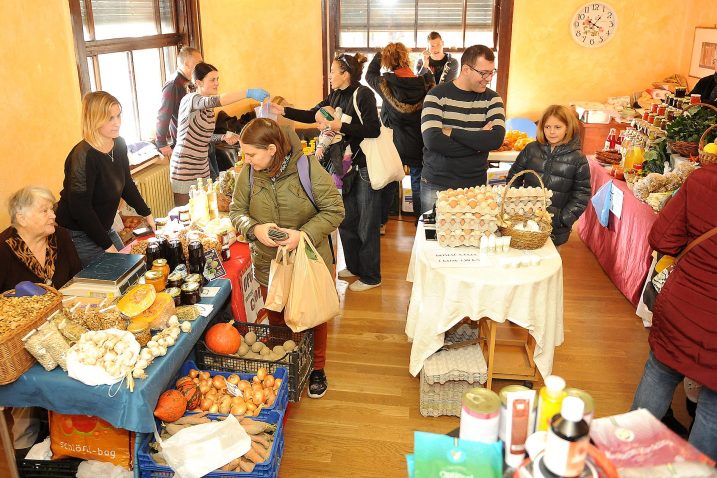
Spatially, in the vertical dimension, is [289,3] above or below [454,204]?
above

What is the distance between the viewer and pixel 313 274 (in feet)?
9.95

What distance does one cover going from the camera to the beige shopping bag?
3004 mm

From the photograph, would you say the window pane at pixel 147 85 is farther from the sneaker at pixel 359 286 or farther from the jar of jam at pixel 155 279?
the jar of jam at pixel 155 279

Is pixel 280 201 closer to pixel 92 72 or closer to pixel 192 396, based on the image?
pixel 192 396

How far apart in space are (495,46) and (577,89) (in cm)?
110

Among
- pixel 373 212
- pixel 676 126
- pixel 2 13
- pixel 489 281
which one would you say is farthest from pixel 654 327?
pixel 2 13

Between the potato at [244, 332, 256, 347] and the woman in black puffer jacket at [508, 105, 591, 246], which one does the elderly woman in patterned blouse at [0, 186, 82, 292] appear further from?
the woman in black puffer jacket at [508, 105, 591, 246]

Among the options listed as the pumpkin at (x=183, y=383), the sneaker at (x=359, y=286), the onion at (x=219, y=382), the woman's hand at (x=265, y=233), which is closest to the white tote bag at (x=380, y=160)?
the sneaker at (x=359, y=286)

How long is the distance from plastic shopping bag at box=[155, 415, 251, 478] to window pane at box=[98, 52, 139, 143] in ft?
11.4

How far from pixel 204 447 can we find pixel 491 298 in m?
1.45

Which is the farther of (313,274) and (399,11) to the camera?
(399,11)

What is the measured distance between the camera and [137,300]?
8.58 ft

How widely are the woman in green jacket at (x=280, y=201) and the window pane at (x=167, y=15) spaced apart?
3.61 meters

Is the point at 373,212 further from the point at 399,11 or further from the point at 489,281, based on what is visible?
the point at 399,11
